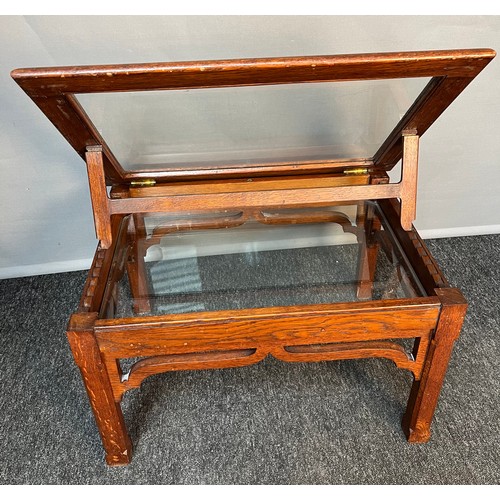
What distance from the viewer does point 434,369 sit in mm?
1029

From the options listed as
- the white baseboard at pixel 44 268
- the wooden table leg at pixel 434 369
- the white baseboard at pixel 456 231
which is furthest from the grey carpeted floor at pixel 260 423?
→ the white baseboard at pixel 456 231

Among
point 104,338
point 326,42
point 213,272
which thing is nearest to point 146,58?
point 326,42

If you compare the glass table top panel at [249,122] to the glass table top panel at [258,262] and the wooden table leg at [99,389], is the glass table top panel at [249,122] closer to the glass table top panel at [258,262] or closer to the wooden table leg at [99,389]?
the glass table top panel at [258,262]

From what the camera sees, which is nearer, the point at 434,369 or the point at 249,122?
the point at 434,369

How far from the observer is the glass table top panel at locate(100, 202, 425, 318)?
1.07 m

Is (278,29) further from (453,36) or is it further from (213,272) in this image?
(213,272)

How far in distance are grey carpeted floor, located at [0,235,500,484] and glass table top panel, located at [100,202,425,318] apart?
331 millimetres

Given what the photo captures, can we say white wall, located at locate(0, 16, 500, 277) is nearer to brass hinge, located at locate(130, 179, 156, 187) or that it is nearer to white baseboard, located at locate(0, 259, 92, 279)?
white baseboard, located at locate(0, 259, 92, 279)

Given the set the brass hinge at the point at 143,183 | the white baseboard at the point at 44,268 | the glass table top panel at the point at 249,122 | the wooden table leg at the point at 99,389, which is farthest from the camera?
the white baseboard at the point at 44,268

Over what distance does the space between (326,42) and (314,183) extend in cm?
36

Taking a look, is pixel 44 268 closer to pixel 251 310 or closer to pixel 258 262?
pixel 258 262

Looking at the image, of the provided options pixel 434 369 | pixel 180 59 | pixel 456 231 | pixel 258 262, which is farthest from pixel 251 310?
pixel 456 231

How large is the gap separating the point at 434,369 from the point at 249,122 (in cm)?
65

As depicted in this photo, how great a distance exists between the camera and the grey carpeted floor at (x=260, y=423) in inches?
44.7
